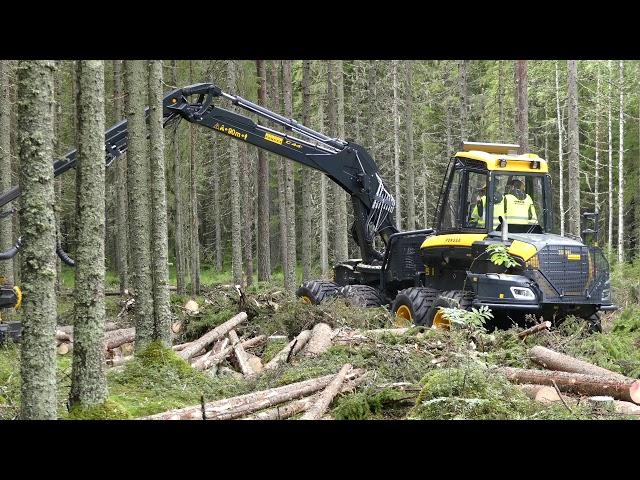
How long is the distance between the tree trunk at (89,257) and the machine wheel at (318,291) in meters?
8.69

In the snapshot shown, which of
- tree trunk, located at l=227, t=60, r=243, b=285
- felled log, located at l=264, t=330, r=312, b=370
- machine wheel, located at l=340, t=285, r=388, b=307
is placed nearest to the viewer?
felled log, located at l=264, t=330, r=312, b=370

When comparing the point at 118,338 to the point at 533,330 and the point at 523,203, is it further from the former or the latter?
the point at 523,203

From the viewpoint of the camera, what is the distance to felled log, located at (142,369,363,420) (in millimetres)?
7422

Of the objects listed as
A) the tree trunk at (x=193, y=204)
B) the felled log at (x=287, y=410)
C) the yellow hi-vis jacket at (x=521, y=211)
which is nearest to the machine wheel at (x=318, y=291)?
the yellow hi-vis jacket at (x=521, y=211)

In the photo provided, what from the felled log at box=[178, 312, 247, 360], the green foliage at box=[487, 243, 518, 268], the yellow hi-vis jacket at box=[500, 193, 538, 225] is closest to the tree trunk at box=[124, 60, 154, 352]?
the felled log at box=[178, 312, 247, 360]

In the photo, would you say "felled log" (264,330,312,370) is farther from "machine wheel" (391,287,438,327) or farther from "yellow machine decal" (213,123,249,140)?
"yellow machine decal" (213,123,249,140)

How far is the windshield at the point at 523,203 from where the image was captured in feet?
42.3

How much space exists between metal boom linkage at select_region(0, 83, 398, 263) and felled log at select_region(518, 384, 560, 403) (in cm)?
848

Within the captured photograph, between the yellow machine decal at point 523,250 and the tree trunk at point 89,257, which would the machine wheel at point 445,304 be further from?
the tree trunk at point 89,257

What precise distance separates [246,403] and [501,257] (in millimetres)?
5091
